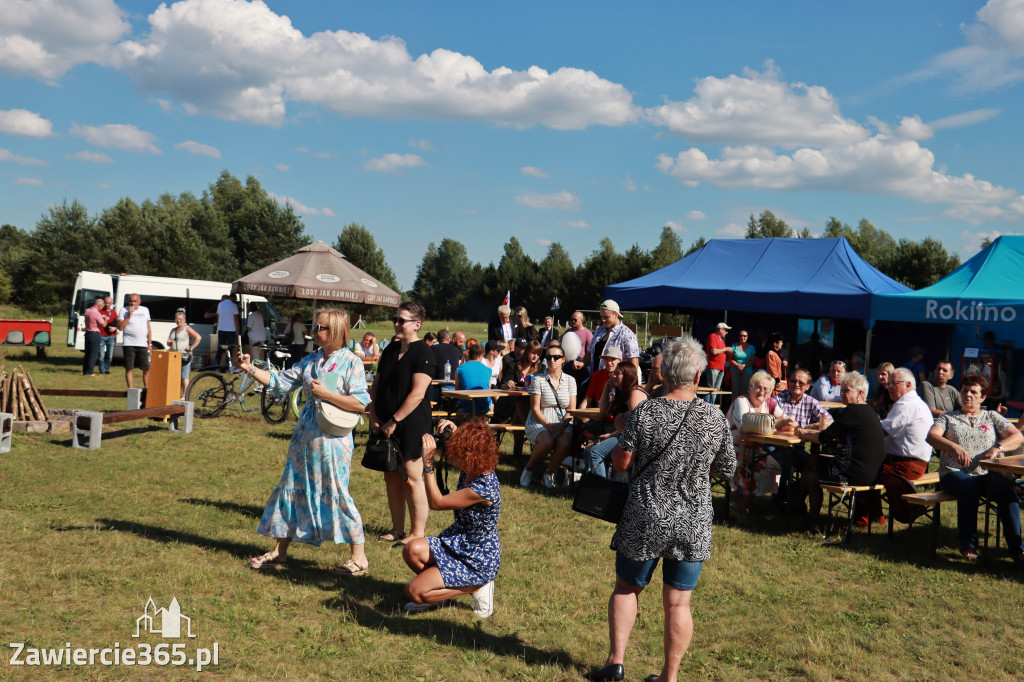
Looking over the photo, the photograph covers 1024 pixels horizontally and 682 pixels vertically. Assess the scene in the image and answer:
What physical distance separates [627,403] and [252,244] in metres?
47.8

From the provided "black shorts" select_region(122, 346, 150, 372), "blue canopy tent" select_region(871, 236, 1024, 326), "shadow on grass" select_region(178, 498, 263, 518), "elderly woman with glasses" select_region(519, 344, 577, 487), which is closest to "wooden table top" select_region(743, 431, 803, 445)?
"elderly woman with glasses" select_region(519, 344, 577, 487)

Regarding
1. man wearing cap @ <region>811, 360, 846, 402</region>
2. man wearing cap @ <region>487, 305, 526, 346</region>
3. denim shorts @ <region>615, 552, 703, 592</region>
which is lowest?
denim shorts @ <region>615, 552, 703, 592</region>

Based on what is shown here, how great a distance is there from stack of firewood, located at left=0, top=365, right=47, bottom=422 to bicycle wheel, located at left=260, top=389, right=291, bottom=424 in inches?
106

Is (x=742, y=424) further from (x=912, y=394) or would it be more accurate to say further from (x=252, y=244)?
(x=252, y=244)

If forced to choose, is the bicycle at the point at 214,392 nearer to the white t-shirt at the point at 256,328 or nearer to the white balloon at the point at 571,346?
the white balloon at the point at 571,346

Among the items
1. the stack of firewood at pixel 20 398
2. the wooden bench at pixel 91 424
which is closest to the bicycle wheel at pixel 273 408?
the wooden bench at pixel 91 424

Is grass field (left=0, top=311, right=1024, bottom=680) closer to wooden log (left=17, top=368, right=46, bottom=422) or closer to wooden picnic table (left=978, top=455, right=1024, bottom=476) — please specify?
wooden picnic table (left=978, top=455, right=1024, bottom=476)

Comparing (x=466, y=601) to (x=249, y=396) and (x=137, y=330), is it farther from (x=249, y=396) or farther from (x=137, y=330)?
(x=137, y=330)

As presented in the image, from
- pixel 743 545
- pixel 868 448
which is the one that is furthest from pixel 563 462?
pixel 868 448

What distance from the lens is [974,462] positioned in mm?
6215

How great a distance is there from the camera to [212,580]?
183 inches

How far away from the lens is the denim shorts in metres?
3.20

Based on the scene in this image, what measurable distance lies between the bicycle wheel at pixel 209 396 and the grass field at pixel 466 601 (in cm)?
395

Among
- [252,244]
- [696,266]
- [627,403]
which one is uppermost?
[252,244]
